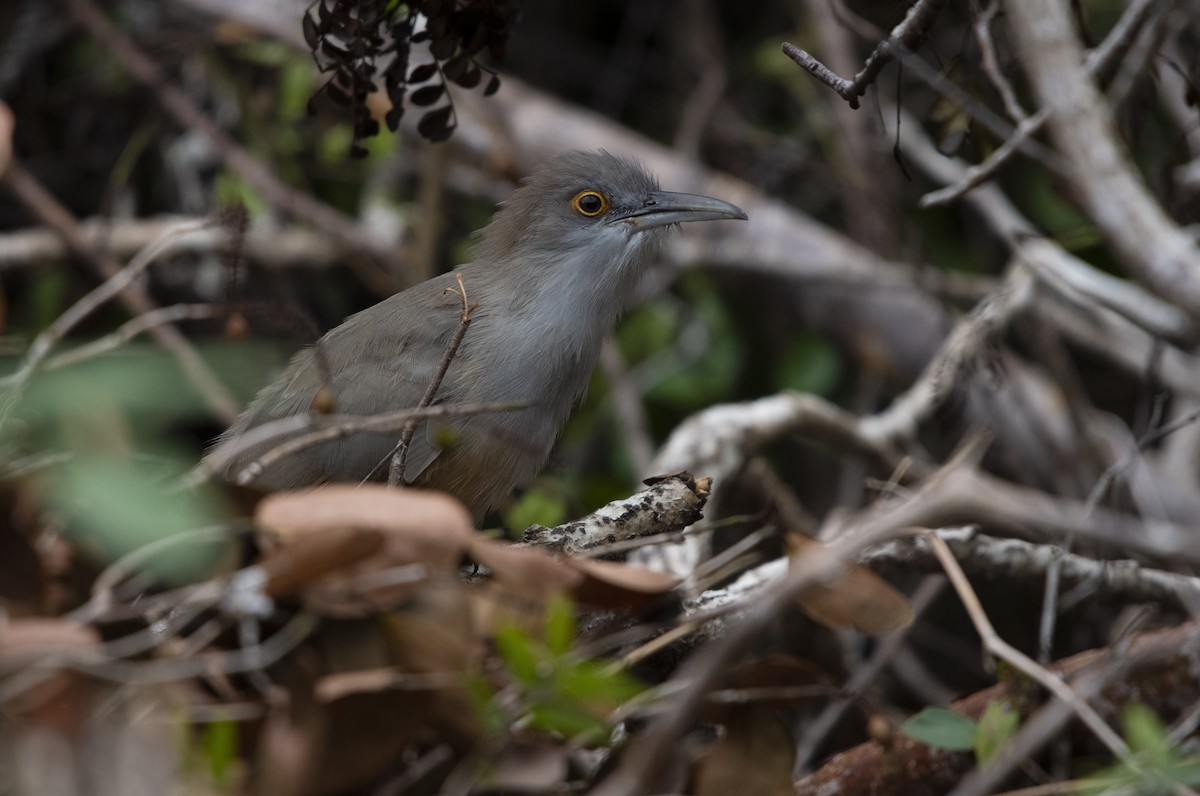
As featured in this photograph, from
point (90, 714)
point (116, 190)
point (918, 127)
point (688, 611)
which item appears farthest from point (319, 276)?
point (90, 714)

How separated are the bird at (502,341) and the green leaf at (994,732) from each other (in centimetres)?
161

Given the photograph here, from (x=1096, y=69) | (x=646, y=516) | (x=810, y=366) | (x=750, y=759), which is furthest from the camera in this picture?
(x=810, y=366)

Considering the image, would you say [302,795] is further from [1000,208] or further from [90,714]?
[1000,208]

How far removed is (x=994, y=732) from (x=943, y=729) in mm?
104

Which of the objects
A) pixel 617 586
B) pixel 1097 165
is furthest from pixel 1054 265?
pixel 617 586

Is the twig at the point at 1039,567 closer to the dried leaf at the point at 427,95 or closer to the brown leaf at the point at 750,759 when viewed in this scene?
the brown leaf at the point at 750,759

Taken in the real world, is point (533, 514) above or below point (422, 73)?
below

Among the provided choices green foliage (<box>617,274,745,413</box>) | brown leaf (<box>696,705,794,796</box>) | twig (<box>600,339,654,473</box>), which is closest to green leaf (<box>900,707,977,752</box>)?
brown leaf (<box>696,705,794,796</box>)

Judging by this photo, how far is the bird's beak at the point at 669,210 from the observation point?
4.18m

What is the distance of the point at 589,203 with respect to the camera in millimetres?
4324

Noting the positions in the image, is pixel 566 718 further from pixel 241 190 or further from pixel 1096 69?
pixel 241 190

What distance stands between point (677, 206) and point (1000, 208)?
2.22m

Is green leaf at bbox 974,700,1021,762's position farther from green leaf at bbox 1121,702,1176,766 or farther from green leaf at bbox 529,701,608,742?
green leaf at bbox 529,701,608,742

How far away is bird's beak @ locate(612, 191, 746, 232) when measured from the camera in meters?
4.18
